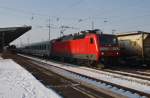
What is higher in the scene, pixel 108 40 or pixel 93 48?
pixel 108 40

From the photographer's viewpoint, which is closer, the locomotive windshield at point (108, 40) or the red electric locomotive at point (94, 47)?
the red electric locomotive at point (94, 47)

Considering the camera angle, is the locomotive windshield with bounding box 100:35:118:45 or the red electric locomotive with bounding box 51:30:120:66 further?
the locomotive windshield with bounding box 100:35:118:45

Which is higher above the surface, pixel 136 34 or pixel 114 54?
pixel 136 34

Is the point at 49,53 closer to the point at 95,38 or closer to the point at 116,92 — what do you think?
the point at 95,38

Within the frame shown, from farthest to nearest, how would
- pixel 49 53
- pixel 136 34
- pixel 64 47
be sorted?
pixel 49 53
pixel 64 47
pixel 136 34

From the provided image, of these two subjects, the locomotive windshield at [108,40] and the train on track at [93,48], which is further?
the locomotive windshield at [108,40]

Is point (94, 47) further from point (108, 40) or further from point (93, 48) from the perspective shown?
point (108, 40)

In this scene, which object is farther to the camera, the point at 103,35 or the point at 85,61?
the point at 85,61

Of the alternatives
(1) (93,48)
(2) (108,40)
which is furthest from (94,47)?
(2) (108,40)

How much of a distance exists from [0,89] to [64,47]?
23.1 meters

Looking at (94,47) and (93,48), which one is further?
(93,48)

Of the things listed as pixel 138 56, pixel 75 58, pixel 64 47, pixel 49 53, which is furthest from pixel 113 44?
pixel 49 53

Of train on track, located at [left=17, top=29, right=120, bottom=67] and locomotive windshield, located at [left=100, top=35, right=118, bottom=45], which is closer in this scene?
train on track, located at [left=17, top=29, right=120, bottom=67]

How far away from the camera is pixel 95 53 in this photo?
25.3 metres
